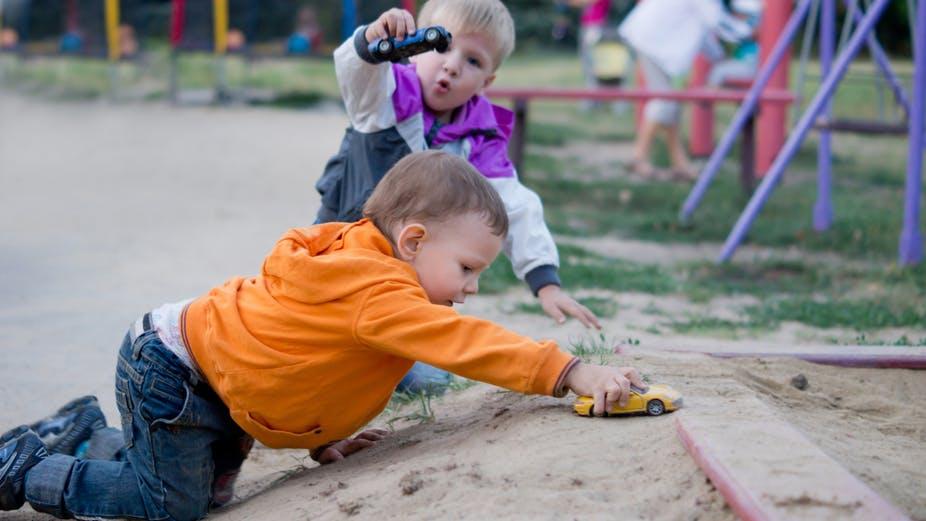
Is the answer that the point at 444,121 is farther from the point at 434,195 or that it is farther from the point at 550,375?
the point at 550,375

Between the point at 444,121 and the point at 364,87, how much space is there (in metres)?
0.32

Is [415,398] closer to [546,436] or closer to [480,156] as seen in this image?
[480,156]

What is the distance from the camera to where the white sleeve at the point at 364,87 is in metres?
3.35

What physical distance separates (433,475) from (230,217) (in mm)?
4736

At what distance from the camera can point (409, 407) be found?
3.58m

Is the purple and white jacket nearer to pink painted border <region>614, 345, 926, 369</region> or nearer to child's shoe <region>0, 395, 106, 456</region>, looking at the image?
pink painted border <region>614, 345, 926, 369</region>

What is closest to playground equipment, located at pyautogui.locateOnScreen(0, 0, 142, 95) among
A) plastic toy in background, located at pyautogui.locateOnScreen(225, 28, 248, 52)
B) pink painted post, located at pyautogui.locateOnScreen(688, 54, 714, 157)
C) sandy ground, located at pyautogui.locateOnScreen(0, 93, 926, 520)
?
plastic toy in background, located at pyautogui.locateOnScreen(225, 28, 248, 52)

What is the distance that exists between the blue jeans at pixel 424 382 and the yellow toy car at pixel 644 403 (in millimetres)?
974

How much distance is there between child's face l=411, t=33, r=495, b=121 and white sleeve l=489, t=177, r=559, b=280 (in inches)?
11.1

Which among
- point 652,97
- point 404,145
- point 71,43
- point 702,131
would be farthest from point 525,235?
point 71,43

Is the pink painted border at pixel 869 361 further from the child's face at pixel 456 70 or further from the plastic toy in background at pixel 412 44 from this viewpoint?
the plastic toy in background at pixel 412 44

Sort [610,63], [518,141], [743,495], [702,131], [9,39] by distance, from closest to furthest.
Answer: [743,495]
[518,141]
[702,131]
[610,63]
[9,39]

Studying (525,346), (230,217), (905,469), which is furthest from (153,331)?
(230,217)

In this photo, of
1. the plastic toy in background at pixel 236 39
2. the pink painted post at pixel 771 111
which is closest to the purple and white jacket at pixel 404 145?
the pink painted post at pixel 771 111
